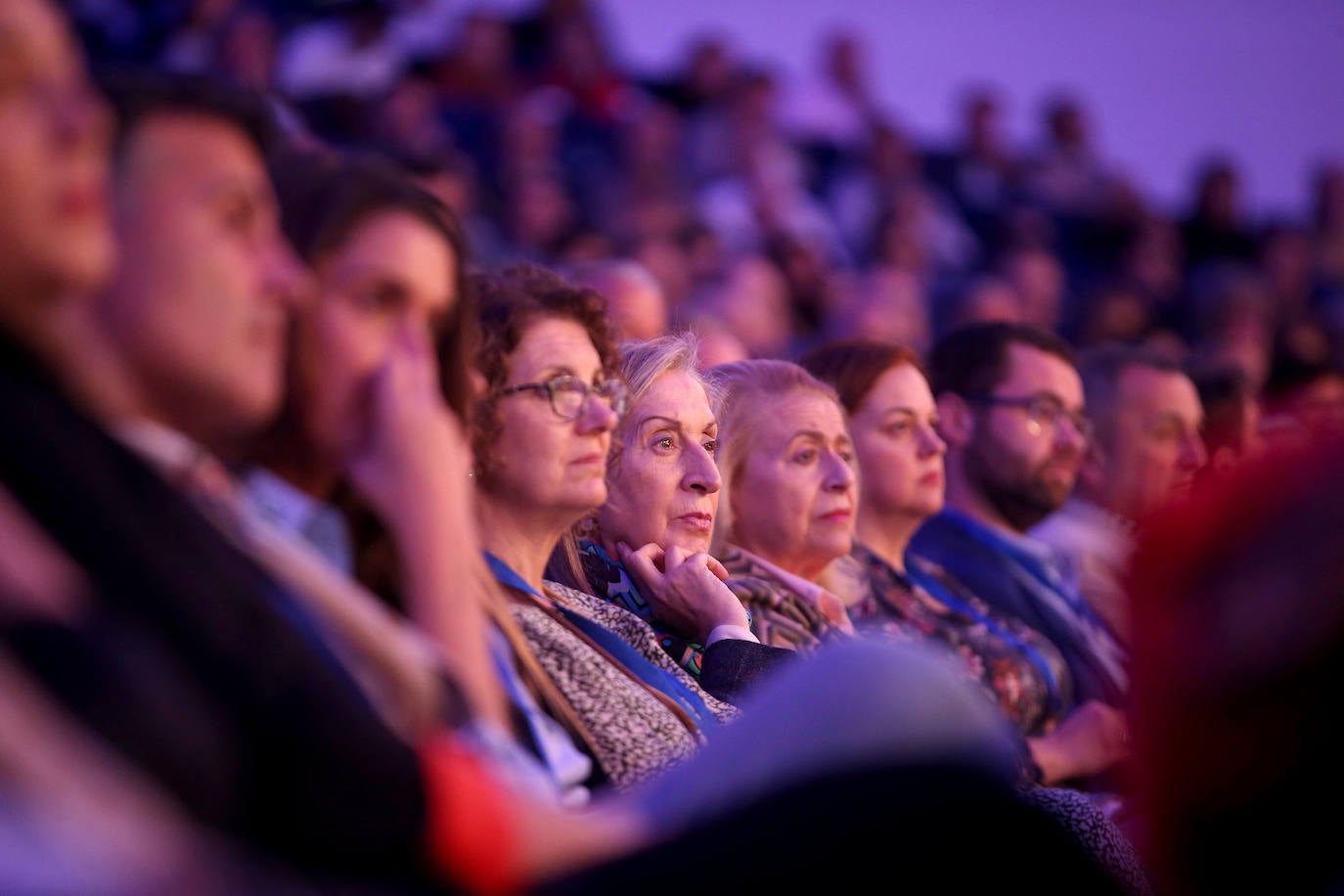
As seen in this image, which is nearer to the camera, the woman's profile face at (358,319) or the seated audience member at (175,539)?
the seated audience member at (175,539)

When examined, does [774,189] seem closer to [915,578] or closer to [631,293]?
[631,293]

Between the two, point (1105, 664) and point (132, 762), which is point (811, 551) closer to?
point (1105, 664)

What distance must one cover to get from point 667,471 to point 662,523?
9 centimetres

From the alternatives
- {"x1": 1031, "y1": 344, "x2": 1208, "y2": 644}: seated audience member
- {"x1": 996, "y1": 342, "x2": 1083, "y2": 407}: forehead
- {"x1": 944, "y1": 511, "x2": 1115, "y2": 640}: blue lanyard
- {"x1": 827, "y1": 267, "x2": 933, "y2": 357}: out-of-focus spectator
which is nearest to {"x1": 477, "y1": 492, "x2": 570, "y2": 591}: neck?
{"x1": 944, "y1": 511, "x2": 1115, "y2": 640}: blue lanyard

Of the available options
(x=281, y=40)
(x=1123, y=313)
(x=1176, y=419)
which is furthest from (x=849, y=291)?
(x=281, y=40)

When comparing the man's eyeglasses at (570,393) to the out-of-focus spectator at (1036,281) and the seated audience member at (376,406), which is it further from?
the out-of-focus spectator at (1036,281)

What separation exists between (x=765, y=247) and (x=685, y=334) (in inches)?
134

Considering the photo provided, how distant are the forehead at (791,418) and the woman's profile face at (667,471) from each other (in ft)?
1.06

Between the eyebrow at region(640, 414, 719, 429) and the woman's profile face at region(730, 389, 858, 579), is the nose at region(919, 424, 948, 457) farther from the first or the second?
the eyebrow at region(640, 414, 719, 429)

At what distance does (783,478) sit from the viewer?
2.86 meters

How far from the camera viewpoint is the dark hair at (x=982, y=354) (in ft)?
11.8

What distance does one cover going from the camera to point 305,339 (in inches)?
57.5

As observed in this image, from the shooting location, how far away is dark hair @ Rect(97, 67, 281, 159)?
1345 mm

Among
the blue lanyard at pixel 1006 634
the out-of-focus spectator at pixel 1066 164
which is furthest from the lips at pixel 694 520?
the out-of-focus spectator at pixel 1066 164
